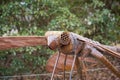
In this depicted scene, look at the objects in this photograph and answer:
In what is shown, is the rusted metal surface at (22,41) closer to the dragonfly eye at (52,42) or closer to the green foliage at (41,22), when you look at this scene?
the dragonfly eye at (52,42)

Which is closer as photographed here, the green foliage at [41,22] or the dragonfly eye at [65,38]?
the dragonfly eye at [65,38]

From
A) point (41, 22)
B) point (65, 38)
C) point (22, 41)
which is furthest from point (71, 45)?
point (41, 22)

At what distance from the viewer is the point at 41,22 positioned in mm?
3326

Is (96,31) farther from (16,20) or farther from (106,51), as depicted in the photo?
(106,51)

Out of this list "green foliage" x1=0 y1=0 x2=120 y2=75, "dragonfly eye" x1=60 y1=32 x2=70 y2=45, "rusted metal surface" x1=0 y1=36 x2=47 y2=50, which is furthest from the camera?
"green foliage" x1=0 y1=0 x2=120 y2=75

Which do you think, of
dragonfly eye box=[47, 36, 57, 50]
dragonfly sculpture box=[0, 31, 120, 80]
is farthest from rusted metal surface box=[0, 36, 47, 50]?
dragonfly eye box=[47, 36, 57, 50]

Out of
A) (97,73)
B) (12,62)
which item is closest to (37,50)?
(12,62)

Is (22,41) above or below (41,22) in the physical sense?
above

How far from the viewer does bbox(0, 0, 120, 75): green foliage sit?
313cm

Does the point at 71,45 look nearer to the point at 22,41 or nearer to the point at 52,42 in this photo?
the point at 52,42

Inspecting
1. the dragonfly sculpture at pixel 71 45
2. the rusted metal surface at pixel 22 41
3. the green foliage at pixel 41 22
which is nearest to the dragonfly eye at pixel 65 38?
the dragonfly sculpture at pixel 71 45

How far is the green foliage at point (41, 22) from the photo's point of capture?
3.13 meters

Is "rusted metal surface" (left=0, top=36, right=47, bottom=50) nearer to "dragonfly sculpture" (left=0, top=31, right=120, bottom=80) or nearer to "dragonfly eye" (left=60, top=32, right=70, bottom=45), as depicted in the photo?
"dragonfly sculpture" (left=0, top=31, right=120, bottom=80)

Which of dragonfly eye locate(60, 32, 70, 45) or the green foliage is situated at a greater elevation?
dragonfly eye locate(60, 32, 70, 45)
